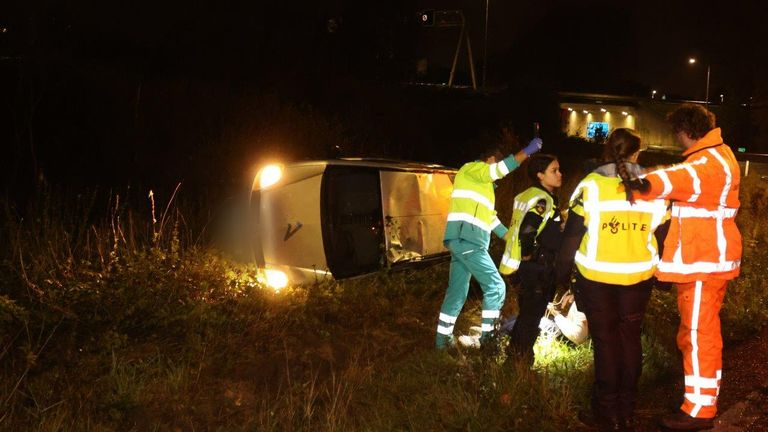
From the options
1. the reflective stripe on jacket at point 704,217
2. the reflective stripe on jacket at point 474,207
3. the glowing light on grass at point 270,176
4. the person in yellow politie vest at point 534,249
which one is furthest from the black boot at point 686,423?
the glowing light on grass at point 270,176

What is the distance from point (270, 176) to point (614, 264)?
3.40m

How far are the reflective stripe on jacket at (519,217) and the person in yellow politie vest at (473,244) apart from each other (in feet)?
1.04

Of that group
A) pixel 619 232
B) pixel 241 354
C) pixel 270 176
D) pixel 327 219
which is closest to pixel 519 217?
pixel 619 232

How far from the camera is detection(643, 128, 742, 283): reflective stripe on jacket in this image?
3582 millimetres

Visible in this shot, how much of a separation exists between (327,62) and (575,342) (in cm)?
1475

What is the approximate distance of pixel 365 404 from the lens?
13.7ft

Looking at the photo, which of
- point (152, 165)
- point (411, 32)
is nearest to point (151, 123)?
point (152, 165)

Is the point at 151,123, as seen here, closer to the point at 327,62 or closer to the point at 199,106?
the point at 199,106

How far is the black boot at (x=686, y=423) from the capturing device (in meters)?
3.62

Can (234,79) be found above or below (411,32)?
below

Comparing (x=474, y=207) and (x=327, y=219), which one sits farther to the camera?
(x=327, y=219)

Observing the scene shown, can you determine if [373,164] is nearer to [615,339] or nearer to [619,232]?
[619,232]

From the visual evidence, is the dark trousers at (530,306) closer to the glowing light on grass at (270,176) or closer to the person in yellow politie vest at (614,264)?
the person in yellow politie vest at (614,264)

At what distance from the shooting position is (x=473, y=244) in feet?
16.2
